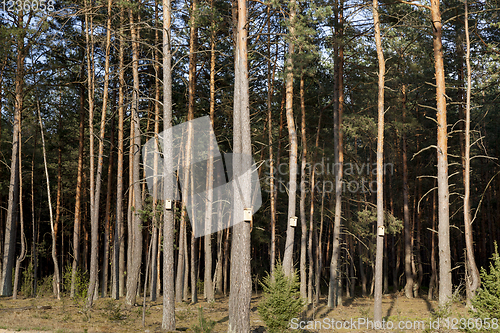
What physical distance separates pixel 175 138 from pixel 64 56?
5.39 meters

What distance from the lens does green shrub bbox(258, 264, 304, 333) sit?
25.3 ft

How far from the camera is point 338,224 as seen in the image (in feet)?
48.8

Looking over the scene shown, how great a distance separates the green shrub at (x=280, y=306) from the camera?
7703 mm

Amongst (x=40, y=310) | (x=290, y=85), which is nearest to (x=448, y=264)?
(x=290, y=85)

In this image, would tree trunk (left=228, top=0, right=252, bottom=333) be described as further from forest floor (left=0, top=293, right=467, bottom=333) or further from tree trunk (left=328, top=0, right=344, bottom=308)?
tree trunk (left=328, top=0, right=344, bottom=308)

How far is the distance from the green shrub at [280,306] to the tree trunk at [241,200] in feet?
1.50

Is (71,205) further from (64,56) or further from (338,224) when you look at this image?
(338,224)

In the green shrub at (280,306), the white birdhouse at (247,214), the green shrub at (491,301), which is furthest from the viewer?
the white birdhouse at (247,214)

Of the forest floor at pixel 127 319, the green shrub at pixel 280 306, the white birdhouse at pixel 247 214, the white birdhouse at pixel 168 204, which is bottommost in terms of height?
the forest floor at pixel 127 319

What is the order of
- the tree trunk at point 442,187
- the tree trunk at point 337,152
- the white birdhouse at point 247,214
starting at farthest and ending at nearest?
the tree trunk at point 337,152
the tree trunk at point 442,187
the white birdhouse at point 247,214

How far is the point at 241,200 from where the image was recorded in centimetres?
875

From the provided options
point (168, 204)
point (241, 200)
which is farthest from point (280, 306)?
point (168, 204)

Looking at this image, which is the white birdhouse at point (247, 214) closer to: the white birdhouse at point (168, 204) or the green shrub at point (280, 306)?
the green shrub at point (280, 306)

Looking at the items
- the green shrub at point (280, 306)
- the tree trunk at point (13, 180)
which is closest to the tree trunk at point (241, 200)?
the green shrub at point (280, 306)
